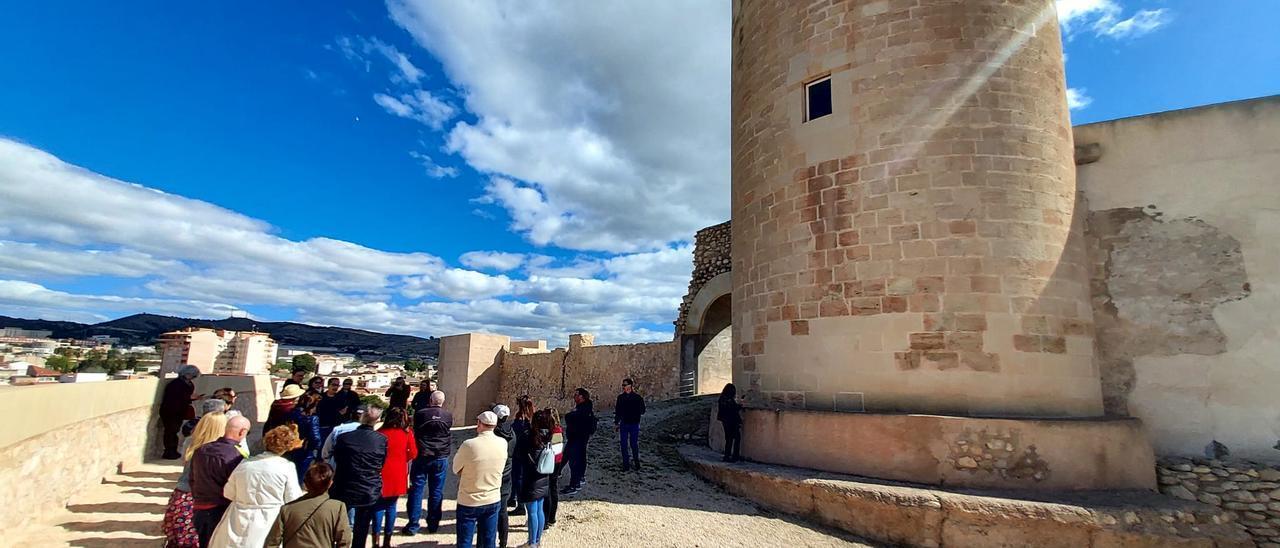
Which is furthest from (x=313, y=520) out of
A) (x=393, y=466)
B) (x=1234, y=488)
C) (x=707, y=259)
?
(x=707, y=259)

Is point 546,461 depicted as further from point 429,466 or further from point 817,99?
point 817,99

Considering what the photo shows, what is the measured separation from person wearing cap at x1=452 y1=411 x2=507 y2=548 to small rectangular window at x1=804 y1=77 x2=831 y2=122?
5.56 metres

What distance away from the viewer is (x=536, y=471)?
5.02 meters

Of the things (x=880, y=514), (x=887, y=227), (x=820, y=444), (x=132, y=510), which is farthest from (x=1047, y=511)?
(x=132, y=510)

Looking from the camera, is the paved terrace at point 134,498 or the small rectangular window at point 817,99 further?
the small rectangular window at point 817,99

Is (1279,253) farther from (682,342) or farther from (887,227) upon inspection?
(682,342)

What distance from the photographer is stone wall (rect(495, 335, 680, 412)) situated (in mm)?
15445

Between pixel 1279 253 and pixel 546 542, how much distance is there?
820 centimetres

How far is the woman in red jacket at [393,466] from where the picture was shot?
194 inches

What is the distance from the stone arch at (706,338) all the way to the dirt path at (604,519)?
7.13 m

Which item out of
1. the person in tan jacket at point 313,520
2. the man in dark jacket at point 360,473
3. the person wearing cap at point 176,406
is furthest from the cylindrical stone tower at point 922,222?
the person wearing cap at point 176,406

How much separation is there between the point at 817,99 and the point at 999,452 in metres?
4.57

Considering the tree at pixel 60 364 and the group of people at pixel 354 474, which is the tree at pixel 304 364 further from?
the tree at pixel 60 364

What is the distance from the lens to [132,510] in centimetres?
592
